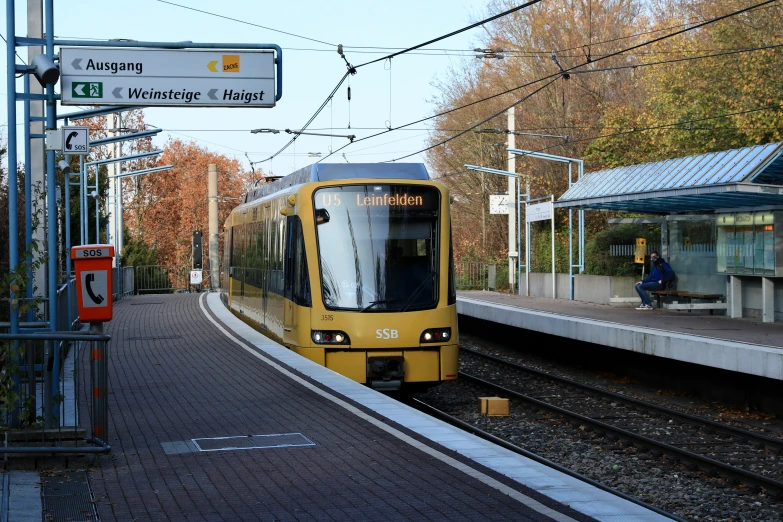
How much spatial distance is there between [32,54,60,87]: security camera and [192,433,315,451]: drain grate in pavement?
3555 mm

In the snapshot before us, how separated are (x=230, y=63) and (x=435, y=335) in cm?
474

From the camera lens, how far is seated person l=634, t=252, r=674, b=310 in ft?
80.7

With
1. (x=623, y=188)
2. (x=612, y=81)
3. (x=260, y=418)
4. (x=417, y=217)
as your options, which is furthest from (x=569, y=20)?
(x=260, y=418)

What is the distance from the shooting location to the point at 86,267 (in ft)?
29.9

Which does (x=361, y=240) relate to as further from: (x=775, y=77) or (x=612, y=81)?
(x=612, y=81)

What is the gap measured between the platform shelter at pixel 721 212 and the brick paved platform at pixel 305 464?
391 inches

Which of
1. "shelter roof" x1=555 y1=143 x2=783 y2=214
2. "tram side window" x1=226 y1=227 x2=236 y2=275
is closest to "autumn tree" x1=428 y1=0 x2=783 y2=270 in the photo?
"shelter roof" x1=555 y1=143 x2=783 y2=214

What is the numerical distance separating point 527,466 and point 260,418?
3.41 m

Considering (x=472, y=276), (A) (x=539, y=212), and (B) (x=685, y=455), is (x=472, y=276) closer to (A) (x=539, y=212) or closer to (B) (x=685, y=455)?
(A) (x=539, y=212)

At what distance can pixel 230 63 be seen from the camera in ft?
39.7

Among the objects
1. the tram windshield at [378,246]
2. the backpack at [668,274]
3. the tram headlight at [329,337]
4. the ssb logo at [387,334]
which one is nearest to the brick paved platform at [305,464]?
the tram headlight at [329,337]

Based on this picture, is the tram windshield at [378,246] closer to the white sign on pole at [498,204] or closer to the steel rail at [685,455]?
the steel rail at [685,455]

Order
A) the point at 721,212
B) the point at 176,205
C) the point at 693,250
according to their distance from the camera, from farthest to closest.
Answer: the point at 176,205
the point at 693,250
the point at 721,212

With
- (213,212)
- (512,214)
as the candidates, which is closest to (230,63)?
(512,214)
